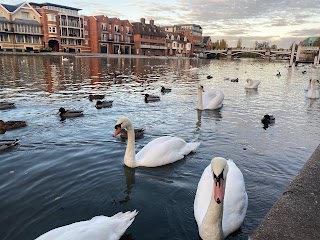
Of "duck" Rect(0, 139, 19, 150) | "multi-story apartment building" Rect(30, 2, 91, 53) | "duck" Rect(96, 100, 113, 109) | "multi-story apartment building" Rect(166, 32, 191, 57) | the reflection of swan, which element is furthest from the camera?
"multi-story apartment building" Rect(166, 32, 191, 57)

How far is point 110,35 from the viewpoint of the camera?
87.2 m

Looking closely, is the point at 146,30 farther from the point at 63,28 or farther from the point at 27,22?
the point at 27,22

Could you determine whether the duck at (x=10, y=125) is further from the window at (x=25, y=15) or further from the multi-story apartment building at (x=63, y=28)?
the window at (x=25, y=15)

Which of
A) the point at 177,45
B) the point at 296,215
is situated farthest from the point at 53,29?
the point at 296,215

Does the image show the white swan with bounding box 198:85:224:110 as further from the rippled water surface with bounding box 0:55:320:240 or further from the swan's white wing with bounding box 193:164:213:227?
the swan's white wing with bounding box 193:164:213:227

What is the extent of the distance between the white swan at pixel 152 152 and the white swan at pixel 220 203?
2.06 m

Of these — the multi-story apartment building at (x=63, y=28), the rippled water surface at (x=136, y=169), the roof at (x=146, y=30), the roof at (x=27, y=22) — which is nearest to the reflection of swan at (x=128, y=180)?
the rippled water surface at (x=136, y=169)

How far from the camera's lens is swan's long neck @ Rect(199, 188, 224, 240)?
3.80 m

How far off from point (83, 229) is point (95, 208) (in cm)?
161

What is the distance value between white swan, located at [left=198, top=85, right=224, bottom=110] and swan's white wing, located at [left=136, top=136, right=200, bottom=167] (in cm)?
627

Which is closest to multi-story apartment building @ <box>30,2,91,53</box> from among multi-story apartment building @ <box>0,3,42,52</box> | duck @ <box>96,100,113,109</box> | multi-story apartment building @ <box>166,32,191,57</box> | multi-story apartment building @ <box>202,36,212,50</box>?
multi-story apartment building @ <box>0,3,42,52</box>

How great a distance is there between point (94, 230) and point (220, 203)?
180 cm

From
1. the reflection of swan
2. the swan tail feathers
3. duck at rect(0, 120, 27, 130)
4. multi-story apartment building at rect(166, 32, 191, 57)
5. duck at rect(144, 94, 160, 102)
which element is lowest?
the reflection of swan

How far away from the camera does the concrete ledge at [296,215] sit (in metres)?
3.16
